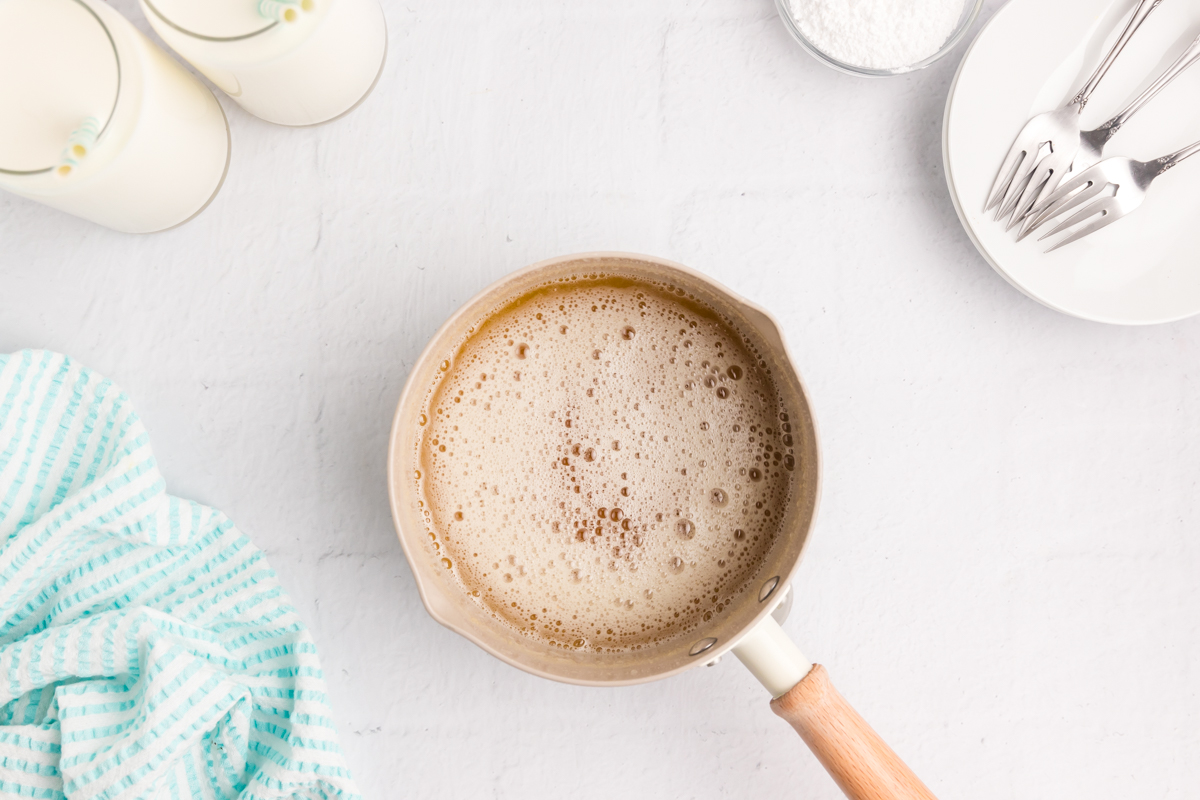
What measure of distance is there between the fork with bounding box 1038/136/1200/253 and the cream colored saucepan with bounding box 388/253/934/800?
0.29m

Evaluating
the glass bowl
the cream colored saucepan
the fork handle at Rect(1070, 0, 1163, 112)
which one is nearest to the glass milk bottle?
the cream colored saucepan

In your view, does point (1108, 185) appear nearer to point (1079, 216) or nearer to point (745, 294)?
point (1079, 216)

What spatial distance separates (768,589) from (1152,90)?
20.9 inches

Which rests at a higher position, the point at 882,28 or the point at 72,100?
the point at 882,28

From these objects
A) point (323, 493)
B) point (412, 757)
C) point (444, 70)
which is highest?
point (444, 70)

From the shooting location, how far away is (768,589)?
0.58 meters

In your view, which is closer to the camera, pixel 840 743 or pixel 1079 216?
pixel 840 743

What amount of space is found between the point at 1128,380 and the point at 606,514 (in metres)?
0.49

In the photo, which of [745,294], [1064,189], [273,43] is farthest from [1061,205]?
[273,43]

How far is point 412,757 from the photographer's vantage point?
2.22 ft

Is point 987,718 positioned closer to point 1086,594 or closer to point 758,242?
point 1086,594

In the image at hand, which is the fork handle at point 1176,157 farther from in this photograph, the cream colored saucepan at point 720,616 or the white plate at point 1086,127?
the cream colored saucepan at point 720,616

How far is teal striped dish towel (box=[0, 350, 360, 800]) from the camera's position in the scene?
24.2 inches

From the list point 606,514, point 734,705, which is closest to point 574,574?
point 606,514
